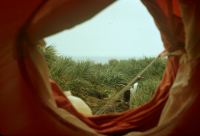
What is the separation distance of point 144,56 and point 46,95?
8.15 feet

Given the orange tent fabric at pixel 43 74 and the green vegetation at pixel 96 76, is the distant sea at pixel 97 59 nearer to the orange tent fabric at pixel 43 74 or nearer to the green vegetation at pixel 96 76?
the green vegetation at pixel 96 76

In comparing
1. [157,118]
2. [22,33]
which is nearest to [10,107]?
[22,33]

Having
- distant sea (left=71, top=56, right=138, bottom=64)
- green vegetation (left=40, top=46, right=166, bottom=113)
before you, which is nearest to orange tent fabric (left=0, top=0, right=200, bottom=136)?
green vegetation (left=40, top=46, right=166, bottom=113)

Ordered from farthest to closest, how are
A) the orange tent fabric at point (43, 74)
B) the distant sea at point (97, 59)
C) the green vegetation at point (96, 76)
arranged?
the distant sea at point (97, 59), the green vegetation at point (96, 76), the orange tent fabric at point (43, 74)

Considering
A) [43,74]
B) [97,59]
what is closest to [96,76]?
[97,59]

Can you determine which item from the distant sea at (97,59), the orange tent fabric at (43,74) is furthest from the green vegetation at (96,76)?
the orange tent fabric at (43,74)

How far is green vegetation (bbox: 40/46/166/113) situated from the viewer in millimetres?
3242

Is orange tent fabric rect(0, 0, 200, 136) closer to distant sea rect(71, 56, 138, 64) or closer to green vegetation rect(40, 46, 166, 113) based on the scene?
green vegetation rect(40, 46, 166, 113)

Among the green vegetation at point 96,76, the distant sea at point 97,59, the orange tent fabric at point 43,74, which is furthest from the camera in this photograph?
the distant sea at point 97,59

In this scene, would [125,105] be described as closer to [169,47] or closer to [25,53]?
Answer: [169,47]

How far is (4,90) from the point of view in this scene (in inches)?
39.0

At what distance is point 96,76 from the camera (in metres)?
3.62

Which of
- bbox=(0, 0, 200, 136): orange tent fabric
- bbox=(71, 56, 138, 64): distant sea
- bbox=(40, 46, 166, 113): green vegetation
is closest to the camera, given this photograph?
bbox=(0, 0, 200, 136): orange tent fabric

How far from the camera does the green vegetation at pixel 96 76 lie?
3242 mm
